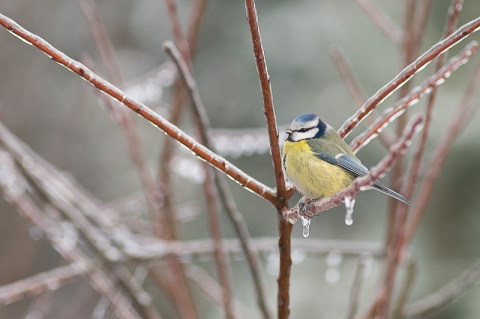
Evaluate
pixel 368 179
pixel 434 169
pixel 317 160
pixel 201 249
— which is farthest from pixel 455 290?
pixel 368 179

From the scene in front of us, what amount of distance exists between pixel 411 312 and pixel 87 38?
4.48 m

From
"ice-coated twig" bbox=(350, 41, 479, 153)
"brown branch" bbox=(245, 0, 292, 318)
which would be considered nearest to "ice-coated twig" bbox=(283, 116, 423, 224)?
"brown branch" bbox=(245, 0, 292, 318)

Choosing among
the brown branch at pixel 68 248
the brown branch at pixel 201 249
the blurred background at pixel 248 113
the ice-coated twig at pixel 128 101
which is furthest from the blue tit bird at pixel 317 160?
the blurred background at pixel 248 113

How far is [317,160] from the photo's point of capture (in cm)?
103

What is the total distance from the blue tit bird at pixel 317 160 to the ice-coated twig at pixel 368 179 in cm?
20

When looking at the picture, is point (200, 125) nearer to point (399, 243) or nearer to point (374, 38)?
point (399, 243)

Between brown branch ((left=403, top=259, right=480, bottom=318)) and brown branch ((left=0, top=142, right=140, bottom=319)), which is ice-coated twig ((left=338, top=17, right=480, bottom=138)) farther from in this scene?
brown branch ((left=0, top=142, right=140, bottom=319))

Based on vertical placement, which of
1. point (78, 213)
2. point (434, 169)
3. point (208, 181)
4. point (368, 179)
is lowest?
point (368, 179)

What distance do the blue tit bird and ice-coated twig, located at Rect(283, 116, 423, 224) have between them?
20 cm

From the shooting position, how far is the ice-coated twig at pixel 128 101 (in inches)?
24.3

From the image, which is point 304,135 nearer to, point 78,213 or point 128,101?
point 78,213

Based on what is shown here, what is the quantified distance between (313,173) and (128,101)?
16.1 inches

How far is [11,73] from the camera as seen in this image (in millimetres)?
3957

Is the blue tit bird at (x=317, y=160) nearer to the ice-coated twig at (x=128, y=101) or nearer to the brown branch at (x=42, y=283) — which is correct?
the ice-coated twig at (x=128, y=101)
